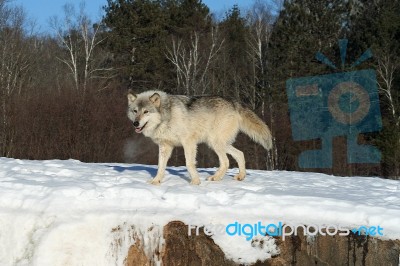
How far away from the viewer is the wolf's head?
24.8 ft

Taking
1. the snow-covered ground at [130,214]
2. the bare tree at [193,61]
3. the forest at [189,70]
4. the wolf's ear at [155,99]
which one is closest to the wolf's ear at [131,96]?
the wolf's ear at [155,99]

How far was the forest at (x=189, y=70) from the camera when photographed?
23625mm

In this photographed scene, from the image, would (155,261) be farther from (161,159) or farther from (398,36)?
(398,36)

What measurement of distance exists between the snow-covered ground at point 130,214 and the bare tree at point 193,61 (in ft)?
77.8

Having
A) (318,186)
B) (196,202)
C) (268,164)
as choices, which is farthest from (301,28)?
(196,202)

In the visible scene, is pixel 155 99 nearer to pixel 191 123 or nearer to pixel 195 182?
pixel 191 123

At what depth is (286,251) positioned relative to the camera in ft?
21.0

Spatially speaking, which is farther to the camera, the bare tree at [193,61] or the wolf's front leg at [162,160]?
the bare tree at [193,61]

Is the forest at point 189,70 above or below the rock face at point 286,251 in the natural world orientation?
above

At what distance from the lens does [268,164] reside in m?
26.9

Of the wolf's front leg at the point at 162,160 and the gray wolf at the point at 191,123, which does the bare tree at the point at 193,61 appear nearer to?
the gray wolf at the point at 191,123

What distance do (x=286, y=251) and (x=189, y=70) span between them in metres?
25.0

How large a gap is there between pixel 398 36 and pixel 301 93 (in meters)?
6.26

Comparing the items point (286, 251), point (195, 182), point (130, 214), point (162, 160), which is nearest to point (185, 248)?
point (130, 214)
